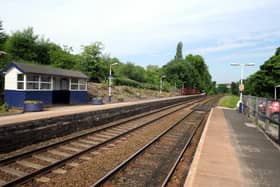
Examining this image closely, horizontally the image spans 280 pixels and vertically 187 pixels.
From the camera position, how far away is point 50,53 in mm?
44531

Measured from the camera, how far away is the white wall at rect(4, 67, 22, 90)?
1817 centimetres

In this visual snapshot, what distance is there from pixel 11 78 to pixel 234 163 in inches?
702

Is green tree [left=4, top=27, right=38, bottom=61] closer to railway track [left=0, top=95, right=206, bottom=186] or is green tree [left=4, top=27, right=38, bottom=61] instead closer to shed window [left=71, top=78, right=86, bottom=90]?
shed window [left=71, top=78, right=86, bottom=90]

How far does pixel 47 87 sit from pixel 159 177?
16.8 m

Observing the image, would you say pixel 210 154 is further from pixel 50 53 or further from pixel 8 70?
pixel 50 53

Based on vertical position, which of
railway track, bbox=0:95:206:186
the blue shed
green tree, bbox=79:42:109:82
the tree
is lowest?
railway track, bbox=0:95:206:186

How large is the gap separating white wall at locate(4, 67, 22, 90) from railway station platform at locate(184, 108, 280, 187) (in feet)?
50.5

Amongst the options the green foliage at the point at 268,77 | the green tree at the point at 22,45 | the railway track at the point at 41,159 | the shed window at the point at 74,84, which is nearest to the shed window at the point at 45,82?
the shed window at the point at 74,84

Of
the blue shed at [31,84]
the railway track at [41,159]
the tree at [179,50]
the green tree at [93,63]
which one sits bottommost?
the railway track at [41,159]

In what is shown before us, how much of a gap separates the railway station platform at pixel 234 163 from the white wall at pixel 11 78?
15.4 meters

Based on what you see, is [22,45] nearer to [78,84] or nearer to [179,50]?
[78,84]

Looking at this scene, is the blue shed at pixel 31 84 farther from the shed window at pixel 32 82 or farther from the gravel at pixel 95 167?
the gravel at pixel 95 167

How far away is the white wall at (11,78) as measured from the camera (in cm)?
1817

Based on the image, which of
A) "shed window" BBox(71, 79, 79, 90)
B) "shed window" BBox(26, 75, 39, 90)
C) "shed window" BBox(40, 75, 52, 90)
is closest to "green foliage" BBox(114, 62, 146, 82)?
"shed window" BBox(71, 79, 79, 90)
